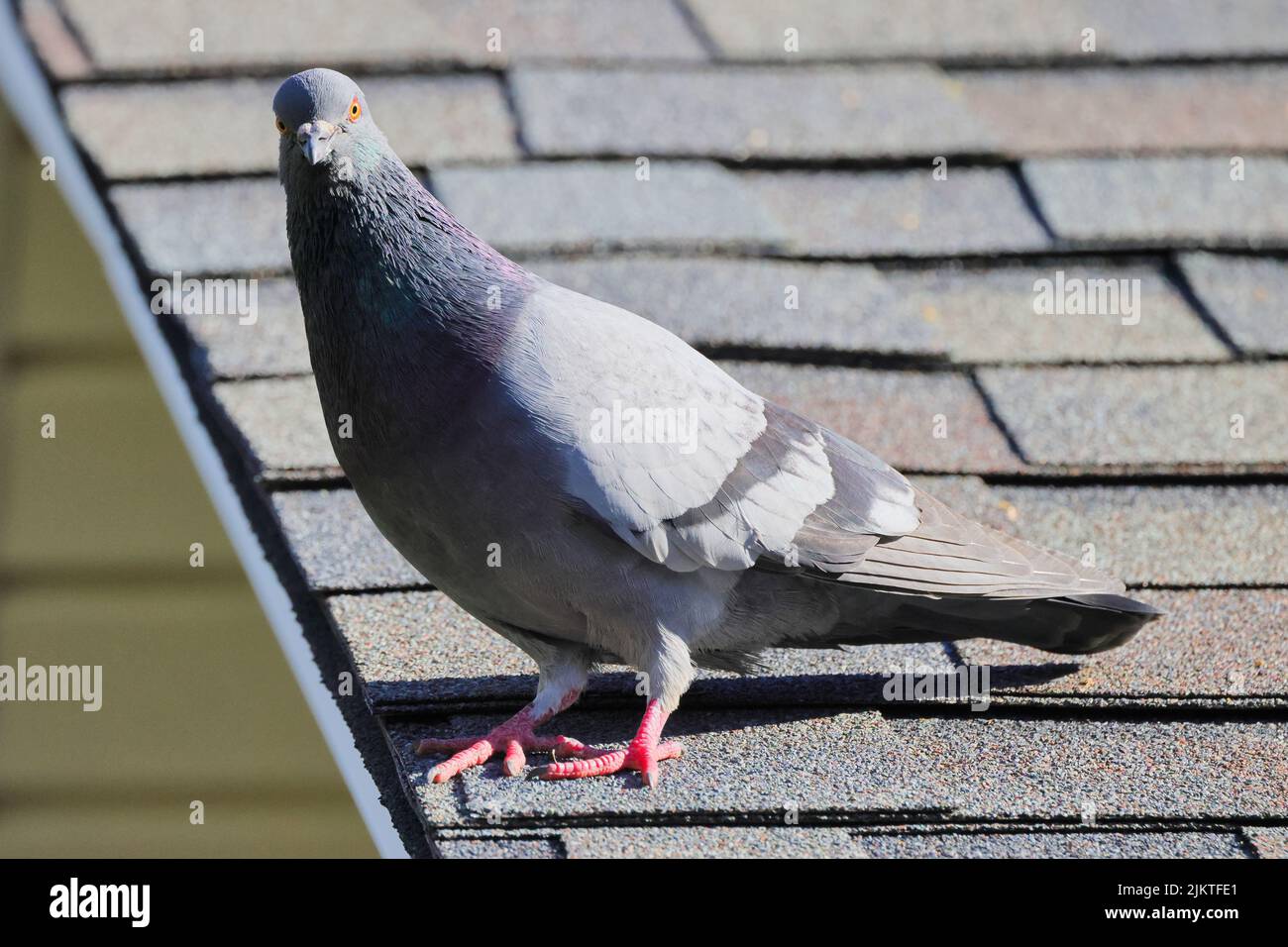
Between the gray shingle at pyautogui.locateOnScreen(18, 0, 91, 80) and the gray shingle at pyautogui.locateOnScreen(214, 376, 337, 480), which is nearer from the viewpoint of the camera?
the gray shingle at pyautogui.locateOnScreen(214, 376, 337, 480)

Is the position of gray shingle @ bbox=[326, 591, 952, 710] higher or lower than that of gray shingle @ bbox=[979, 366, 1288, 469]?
lower

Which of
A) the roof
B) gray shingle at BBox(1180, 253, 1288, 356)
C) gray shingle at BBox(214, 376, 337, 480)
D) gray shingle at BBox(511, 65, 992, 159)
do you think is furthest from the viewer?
gray shingle at BBox(511, 65, 992, 159)

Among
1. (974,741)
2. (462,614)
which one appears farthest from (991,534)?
(462,614)

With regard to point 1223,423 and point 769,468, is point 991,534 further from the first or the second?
point 1223,423

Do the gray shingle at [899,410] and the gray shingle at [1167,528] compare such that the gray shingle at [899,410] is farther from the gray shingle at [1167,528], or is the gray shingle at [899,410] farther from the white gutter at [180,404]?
the white gutter at [180,404]

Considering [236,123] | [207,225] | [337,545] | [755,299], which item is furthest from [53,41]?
[337,545]

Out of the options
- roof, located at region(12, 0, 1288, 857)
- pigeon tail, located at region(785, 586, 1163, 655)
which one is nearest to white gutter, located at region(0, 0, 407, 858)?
roof, located at region(12, 0, 1288, 857)

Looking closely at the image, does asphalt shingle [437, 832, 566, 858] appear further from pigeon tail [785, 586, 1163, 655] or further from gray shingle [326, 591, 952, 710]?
pigeon tail [785, 586, 1163, 655]
